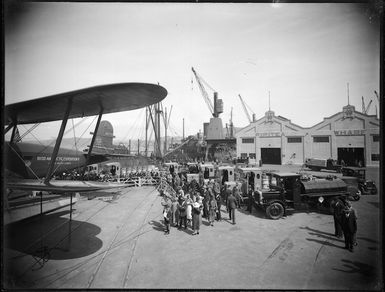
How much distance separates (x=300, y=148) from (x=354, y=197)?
25027 millimetres

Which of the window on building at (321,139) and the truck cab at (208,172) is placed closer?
the truck cab at (208,172)

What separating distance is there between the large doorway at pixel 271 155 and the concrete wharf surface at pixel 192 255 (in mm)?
28766

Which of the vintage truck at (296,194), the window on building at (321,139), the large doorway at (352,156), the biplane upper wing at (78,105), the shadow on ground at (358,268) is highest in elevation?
the window on building at (321,139)

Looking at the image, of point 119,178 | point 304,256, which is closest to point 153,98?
point 304,256

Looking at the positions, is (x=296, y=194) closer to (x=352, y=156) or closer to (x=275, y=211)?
(x=275, y=211)

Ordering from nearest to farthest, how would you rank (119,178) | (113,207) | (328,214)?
(328,214) < (113,207) < (119,178)

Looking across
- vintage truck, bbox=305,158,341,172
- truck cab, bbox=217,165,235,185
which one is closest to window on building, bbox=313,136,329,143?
vintage truck, bbox=305,158,341,172

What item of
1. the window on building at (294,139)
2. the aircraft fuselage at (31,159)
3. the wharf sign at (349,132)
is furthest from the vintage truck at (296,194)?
the wharf sign at (349,132)

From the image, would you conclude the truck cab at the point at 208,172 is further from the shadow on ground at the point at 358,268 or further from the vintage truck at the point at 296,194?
the shadow on ground at the point at 358,268

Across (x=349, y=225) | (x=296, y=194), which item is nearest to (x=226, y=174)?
(x=296, y=194)

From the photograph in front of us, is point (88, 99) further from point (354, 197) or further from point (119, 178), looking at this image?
point (354, 197)

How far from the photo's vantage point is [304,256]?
574cm

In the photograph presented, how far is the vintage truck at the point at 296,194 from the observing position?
9.24 m

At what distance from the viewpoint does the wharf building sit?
3012 centimetres
